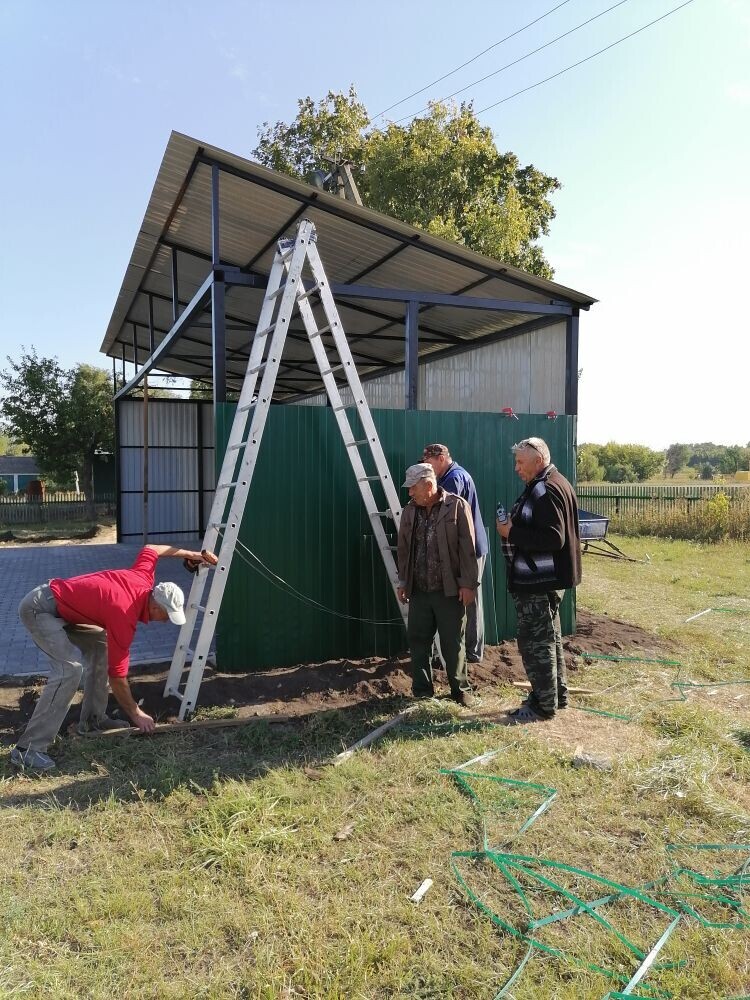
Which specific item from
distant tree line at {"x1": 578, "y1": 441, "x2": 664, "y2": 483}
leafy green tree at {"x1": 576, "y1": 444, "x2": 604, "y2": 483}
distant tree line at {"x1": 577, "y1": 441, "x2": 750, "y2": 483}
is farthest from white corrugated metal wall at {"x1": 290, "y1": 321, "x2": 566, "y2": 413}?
distant tree line at {"x1": 578, "y1": 441, "x2": 664, "y2": 483}

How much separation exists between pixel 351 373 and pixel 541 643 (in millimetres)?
2554

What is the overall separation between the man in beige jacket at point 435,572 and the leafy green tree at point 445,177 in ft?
53.9

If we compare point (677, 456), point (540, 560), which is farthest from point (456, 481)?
point (677, 456)

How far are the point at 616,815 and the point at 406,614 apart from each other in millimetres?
2263

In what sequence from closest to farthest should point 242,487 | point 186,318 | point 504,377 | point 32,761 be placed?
point 32,761
point 242,487
point 186,318
point 504,377

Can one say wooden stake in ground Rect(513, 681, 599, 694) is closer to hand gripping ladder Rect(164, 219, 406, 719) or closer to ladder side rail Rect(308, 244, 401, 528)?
hand gripping ladder Rect(164, 219, 406, 719)

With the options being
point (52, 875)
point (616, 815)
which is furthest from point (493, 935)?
point (52, 875)

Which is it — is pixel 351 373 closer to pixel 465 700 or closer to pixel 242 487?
pixel 242 487

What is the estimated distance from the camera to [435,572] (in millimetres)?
4691

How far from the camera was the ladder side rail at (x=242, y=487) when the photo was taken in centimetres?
462

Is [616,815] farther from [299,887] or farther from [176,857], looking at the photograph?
[176,857]

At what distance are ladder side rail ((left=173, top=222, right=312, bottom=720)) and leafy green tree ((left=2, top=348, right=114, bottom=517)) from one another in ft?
64.5

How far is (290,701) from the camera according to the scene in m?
4.98

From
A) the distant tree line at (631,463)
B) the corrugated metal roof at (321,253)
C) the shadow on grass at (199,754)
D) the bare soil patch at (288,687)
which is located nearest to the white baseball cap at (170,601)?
the shadow on grass at (199,754)
